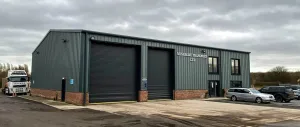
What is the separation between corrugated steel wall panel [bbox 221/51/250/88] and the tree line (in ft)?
111

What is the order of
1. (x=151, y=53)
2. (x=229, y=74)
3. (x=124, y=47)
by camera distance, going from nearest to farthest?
(x=124, y=47), (x=151, y=53), (x=229, y=74)

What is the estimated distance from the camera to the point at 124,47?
987 inches

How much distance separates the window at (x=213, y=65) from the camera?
1261 inches

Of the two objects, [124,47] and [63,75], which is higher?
[124,47]

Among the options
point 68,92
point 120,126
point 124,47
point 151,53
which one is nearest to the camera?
point 120,126

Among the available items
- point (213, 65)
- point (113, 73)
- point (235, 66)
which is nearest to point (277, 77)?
point (235, 66)

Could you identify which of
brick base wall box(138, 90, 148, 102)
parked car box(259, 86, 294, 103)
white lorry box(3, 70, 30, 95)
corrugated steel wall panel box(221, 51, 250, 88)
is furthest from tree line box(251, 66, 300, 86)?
white lorry box(3, 70, 30, 95)

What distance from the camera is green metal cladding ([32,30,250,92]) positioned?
2219 centimetres

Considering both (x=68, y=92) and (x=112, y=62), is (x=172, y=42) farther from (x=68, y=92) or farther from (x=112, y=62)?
(x=68, y=92)

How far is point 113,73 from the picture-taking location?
79.5 feet

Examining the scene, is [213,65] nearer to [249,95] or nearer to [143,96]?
[249,95]

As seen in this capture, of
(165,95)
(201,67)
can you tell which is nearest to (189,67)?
(201,67)

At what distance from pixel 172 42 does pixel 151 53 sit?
2.56 metres

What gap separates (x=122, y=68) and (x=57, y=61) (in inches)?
239
